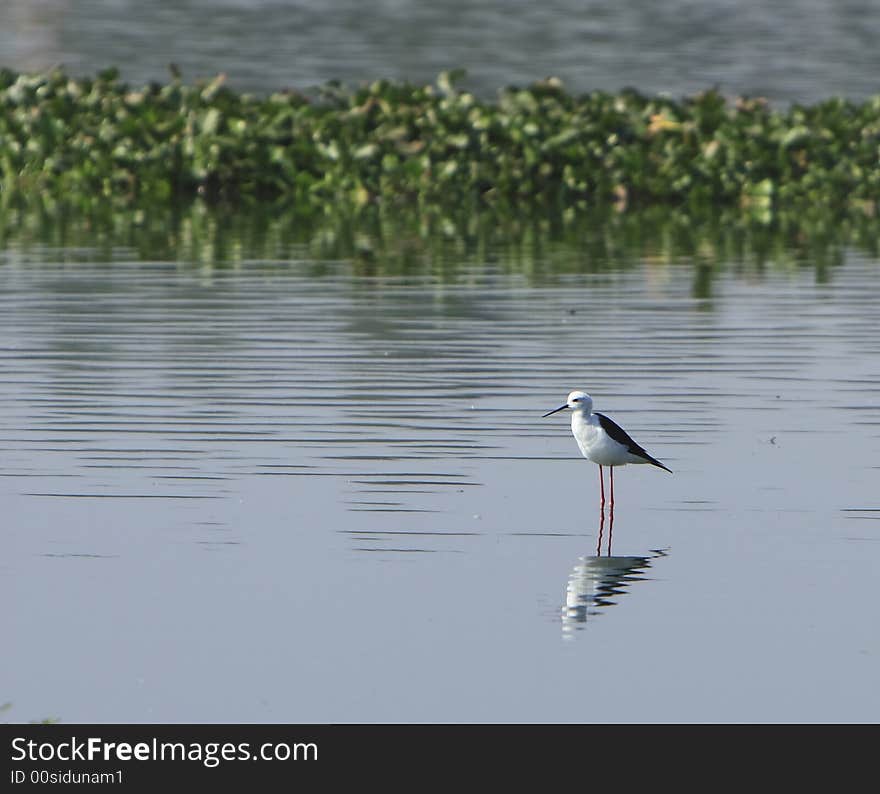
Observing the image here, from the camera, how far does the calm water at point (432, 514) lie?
27.1 feet

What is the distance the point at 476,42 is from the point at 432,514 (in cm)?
5573

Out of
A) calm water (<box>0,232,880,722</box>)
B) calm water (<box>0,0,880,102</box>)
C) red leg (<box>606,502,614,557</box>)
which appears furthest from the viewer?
calm water (<box>0,0,880,102</box>)

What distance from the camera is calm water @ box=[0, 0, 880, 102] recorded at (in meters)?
54.8

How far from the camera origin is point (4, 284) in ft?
68.9

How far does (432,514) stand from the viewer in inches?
436

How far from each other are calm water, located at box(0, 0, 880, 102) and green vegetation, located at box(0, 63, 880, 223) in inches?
734

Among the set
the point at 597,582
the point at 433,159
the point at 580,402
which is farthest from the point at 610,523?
the point at 433,159

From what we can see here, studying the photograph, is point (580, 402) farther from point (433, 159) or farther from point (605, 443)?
point (433, 159)

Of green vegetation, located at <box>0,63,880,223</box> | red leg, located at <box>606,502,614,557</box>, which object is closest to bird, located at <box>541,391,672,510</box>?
red leg, located at <box>606,502,614,557</box>

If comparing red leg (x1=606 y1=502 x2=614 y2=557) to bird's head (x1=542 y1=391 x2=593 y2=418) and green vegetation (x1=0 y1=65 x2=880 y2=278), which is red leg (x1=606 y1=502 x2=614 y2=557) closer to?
bird's head (x1=542 y1=391 x2=593 y2=418)

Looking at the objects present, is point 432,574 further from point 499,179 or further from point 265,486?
point 499,179

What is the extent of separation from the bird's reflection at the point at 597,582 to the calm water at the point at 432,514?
0.06ft

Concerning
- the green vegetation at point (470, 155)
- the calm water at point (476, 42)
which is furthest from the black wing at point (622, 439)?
the calm water at point (476, 42)
